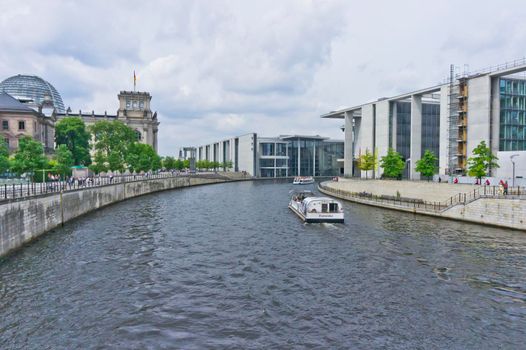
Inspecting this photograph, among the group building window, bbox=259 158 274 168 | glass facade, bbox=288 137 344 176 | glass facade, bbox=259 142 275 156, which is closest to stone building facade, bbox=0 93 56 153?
glass facade, bbox=259 142 275 156

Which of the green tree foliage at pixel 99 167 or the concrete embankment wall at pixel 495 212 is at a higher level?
the green tree foliage at pixel 99 167

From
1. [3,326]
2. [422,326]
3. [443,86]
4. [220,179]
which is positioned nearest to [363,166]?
[443,86]

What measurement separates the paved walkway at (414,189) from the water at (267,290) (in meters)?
12.3

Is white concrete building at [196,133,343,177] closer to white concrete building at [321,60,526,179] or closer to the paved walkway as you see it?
white concrete building at [321,60,526,179]

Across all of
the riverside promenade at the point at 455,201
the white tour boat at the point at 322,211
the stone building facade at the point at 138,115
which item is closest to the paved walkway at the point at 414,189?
the riverside promenade at the point at 455,201

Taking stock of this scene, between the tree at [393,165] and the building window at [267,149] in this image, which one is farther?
the building window at [267,149]

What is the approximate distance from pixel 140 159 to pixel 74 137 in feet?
68.0

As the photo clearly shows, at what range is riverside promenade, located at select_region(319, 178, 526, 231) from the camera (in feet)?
135

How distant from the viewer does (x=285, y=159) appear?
180 meters

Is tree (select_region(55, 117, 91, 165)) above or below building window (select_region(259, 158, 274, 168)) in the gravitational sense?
above

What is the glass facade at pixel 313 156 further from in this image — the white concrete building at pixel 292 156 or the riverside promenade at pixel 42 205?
the riverside promenade at pixel 42 205

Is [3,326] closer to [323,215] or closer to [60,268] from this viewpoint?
[60,268]

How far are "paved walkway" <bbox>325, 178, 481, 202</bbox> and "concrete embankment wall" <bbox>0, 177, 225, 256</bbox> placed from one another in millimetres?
53185

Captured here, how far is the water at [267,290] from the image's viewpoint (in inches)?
676
